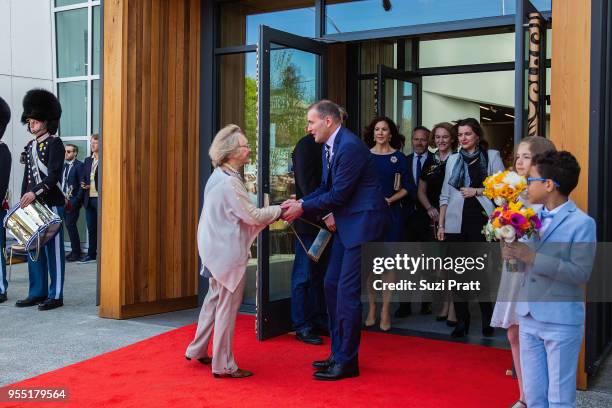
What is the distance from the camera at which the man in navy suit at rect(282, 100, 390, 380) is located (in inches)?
173

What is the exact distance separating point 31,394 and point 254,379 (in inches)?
51.8

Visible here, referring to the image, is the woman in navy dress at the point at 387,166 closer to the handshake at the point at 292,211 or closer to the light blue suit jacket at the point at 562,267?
the handshake at the point at 292,211

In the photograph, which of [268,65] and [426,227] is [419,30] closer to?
[268,65]

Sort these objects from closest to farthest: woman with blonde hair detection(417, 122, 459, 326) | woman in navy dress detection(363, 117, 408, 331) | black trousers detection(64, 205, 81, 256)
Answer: woman in navy dress detection(363, 117, 408, 331) < woman with blonde hair detection(417, 122, 459, 326) < black trousers detection(64, 205, 81, 256)

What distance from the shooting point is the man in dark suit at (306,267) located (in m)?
5.32

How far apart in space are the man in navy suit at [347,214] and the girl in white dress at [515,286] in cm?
91

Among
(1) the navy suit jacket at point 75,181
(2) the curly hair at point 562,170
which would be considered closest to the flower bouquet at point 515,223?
(2) the curly hair at point 562,170

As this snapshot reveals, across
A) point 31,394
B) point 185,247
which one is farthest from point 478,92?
point 31,394

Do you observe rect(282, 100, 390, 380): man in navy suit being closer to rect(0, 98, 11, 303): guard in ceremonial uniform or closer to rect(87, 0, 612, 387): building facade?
rect(87, 0, 612, 387): building facade

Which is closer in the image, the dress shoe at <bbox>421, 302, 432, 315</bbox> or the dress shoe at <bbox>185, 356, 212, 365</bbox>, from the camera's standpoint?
the dress shoe at <bbox>185, 356, 212, 365</bbox>

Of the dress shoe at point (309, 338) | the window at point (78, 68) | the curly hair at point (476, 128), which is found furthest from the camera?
the window at point (78, 68)

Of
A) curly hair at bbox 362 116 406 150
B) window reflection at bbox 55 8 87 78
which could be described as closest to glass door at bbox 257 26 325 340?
curly hair at bbox 362 116 406 150

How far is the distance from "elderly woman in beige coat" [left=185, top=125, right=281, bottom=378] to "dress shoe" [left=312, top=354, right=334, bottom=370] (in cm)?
46

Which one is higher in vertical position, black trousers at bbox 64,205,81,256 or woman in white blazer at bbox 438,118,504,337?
woman in white blazer at bbox 438,118,504,337
